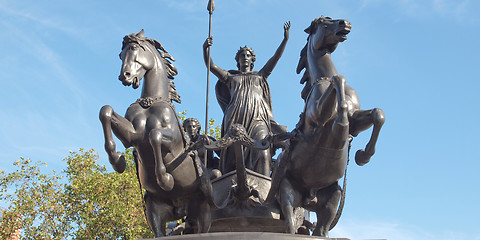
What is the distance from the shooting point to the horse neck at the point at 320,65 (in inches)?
314

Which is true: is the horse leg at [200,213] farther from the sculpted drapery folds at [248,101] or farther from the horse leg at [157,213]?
the sculpted drapery folds at [248,101]

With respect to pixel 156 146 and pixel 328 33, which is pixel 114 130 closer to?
pixel 156 146

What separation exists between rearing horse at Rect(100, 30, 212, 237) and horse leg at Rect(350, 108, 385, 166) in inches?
79.8

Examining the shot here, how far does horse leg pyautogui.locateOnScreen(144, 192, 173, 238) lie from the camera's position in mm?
7840

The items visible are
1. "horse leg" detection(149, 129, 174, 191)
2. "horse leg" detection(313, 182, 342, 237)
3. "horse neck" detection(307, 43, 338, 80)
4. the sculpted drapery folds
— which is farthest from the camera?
the sculpted drapery folds

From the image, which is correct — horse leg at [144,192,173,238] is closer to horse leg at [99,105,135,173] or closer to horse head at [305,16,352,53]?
horse leg at [99,105,135,173]

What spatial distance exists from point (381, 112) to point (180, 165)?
2.62 meters

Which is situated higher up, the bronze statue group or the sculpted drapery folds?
the sculpted drapery folds

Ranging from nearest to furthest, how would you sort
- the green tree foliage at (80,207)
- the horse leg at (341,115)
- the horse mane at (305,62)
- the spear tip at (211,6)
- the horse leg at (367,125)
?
the horse leg at (341,115)
the horse leg at (367,125)
the horse mane at (305,62)
the spear tip at (211,6)
the green tree foliage at (80,207)

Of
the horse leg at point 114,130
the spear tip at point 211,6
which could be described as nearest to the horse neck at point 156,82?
the horse leg at point 114,130

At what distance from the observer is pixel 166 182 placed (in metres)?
7.42

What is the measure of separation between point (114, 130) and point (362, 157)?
10.1 ft

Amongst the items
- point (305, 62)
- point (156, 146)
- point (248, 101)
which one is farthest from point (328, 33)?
point (156, 146)

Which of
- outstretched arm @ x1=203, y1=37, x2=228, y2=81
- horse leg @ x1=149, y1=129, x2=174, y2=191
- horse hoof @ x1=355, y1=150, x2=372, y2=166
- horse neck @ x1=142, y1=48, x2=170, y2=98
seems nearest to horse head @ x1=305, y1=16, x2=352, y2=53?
horse hoof @ x1=355, y1=150, x2=372, y2=166
